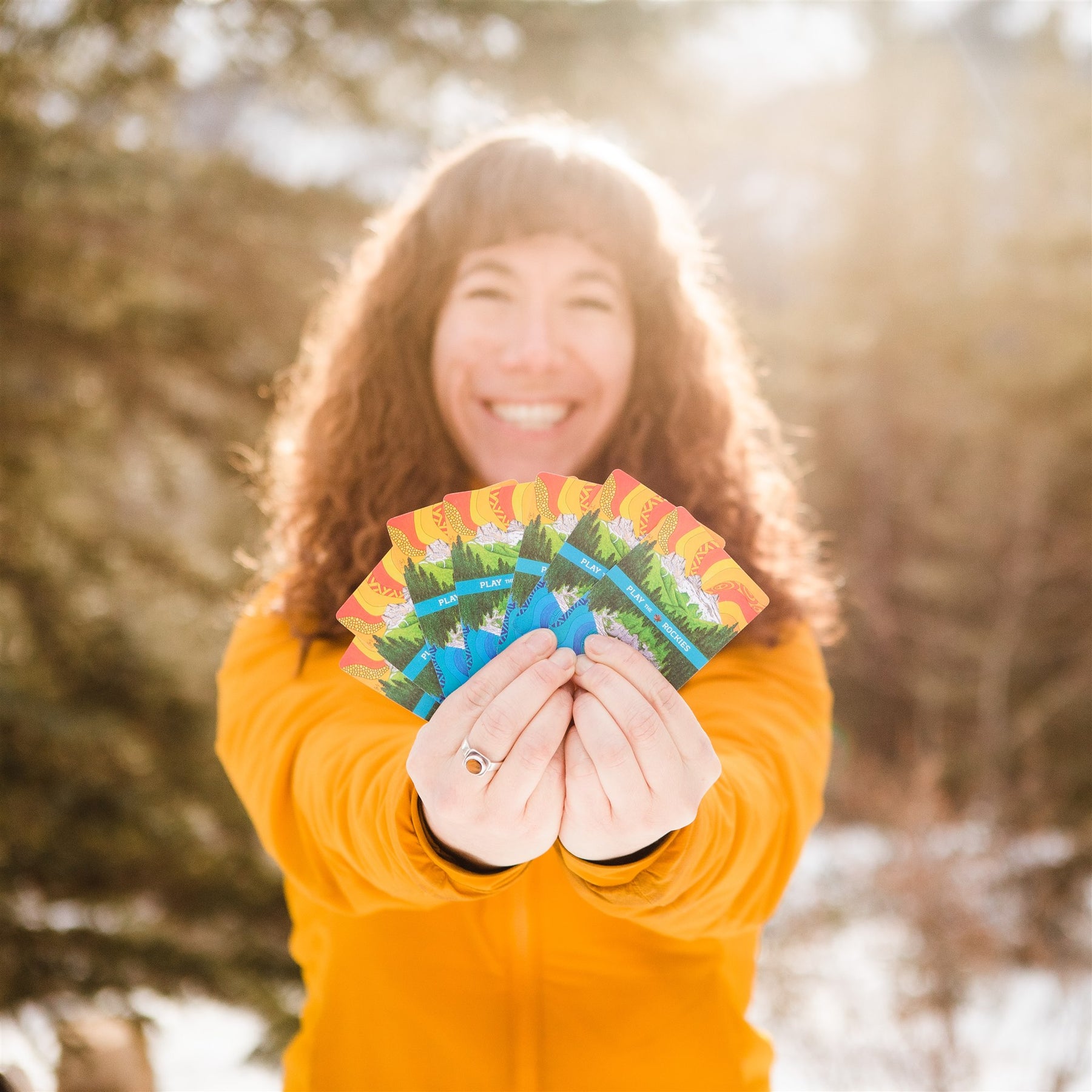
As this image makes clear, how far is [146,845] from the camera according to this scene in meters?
3.38

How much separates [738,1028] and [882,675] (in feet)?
37.6

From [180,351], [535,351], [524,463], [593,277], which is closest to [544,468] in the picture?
[524,463]

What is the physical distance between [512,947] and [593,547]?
781 millimetres

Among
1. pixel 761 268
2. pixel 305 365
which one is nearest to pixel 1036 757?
pixel 761 268

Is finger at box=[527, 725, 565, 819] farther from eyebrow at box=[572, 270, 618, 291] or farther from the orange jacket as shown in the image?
eyebrow at box=[572, 270, 618, 291]

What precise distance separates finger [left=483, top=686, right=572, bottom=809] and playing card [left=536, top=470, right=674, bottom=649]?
13cm

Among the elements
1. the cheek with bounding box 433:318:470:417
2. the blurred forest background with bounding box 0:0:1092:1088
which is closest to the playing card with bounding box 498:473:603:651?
the cheek with bounding box 433:318:470:417

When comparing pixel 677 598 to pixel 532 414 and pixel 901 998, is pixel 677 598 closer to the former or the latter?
pixel 532 414

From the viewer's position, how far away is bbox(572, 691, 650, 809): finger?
3.22 feet

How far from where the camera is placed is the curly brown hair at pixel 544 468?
67.3 inches

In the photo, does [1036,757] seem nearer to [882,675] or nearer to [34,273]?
[882,675]

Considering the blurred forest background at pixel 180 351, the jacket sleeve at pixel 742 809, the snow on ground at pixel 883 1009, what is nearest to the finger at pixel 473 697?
the jacket sleeve at pixel 742 809

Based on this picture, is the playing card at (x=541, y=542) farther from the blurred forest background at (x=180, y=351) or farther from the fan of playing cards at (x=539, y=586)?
the blurred forest background at (x=180, y=351)

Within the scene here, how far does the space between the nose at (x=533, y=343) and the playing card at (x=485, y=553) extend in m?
0.56
